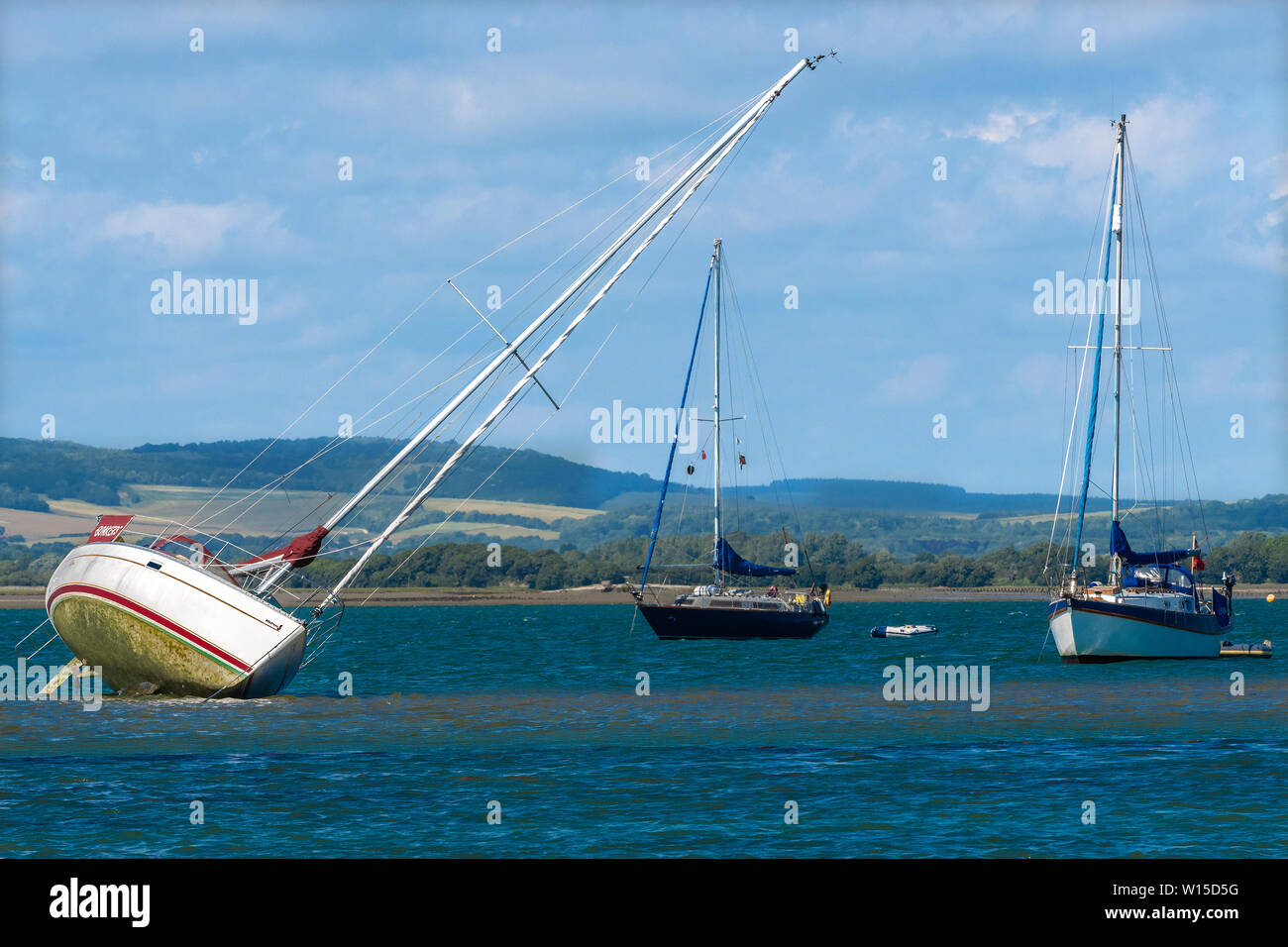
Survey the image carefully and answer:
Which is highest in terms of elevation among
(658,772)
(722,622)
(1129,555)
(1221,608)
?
(1129,555)

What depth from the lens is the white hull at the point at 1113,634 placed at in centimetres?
6019

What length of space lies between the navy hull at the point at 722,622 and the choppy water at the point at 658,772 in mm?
28109

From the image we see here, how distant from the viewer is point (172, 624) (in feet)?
132

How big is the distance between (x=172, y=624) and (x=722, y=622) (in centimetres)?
4858

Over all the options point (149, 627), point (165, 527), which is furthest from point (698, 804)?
point (165, 527)

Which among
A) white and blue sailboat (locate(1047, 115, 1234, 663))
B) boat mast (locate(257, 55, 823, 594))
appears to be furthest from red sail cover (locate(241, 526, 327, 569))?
white and blue sailboat (locate(1047, 115, 1234, 663))

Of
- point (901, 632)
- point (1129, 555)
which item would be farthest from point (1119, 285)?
point (901, 632)

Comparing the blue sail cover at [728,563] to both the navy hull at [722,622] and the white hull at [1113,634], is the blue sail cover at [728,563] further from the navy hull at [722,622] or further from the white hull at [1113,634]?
the white hull at [1113,634]

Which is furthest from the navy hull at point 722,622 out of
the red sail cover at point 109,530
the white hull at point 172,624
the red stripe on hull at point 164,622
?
the red sail cover at point 109,530

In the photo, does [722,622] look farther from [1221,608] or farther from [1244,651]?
[1244,651]

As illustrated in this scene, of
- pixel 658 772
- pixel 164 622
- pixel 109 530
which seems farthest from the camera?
pixel 109 530

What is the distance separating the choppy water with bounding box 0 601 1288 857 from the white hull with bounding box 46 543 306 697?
101cm

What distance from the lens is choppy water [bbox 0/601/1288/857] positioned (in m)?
24.3

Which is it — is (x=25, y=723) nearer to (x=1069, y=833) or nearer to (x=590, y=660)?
(x=1069, y=833)
